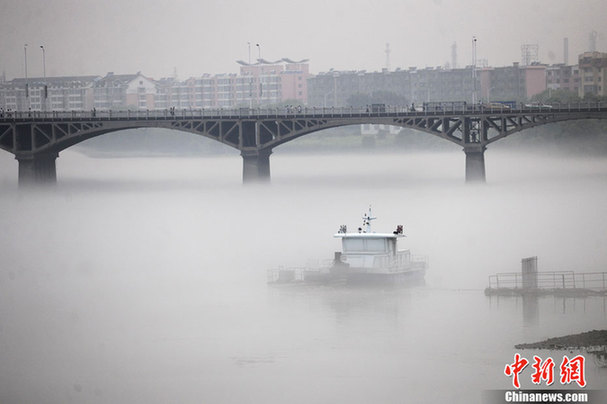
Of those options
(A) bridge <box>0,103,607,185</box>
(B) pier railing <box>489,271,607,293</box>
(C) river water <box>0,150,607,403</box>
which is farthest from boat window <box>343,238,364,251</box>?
(A) bridge <box>0,103,607,185</box>

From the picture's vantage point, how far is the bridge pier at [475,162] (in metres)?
120

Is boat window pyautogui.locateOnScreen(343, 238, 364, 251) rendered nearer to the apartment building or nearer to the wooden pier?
the wooden pier

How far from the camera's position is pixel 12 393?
42281mm

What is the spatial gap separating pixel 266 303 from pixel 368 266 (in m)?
5.84

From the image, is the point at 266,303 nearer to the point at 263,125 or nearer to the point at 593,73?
the point at 263,125

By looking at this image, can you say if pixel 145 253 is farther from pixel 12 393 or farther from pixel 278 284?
pixel 12 393

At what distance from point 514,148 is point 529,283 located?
12452cm

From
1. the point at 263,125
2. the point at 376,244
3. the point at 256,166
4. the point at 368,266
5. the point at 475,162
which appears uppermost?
the point at 263,125

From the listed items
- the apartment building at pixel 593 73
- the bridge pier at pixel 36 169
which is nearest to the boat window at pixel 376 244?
the bridge pier at pixel 36 169

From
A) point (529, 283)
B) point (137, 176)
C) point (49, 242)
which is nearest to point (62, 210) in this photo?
point (49, 242)

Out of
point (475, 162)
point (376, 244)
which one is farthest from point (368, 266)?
point (475, 162)

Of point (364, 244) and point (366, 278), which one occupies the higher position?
point (364, 244)

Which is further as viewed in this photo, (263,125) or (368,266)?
(263,125)

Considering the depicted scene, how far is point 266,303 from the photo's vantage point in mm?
55125
